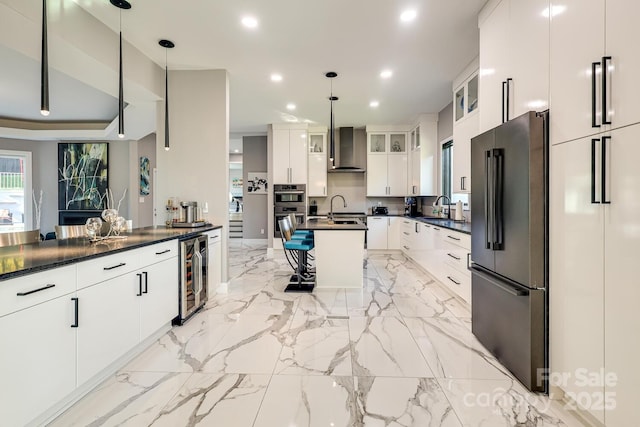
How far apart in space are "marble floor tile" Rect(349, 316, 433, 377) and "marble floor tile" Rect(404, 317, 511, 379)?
86 mm

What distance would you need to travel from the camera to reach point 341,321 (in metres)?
3.03

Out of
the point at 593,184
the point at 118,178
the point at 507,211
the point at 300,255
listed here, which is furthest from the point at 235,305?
the point at 118,178

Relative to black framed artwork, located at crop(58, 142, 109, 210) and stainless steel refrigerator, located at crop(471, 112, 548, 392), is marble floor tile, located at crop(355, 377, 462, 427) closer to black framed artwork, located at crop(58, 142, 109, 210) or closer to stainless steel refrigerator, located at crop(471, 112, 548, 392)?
stainless steel refrigerator, located at crop(471, 112, 548, 392)

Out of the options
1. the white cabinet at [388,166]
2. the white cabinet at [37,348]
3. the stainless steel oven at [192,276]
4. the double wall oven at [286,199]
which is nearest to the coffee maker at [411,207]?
A: the white cabinet at [388,166]

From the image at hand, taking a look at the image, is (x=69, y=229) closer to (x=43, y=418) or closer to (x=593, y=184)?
(x=43, y=418)

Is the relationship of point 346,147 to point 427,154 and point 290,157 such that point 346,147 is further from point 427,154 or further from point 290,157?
point 427,154

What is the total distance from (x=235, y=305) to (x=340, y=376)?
184 centimetres

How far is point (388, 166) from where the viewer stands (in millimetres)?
6984

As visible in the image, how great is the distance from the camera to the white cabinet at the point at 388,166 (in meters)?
6.96

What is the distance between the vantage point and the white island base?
3982 millimetres

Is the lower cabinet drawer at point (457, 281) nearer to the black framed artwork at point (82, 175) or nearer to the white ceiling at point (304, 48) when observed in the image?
the white ceiling at point (304, 48)

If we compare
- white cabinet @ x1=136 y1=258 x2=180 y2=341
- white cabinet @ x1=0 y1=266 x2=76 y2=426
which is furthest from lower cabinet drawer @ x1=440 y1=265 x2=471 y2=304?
white cabinet @ x1=0 y1=266 x2=76 y2=426

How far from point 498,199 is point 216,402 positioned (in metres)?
2.30

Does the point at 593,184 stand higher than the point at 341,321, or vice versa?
the point at 593,184
